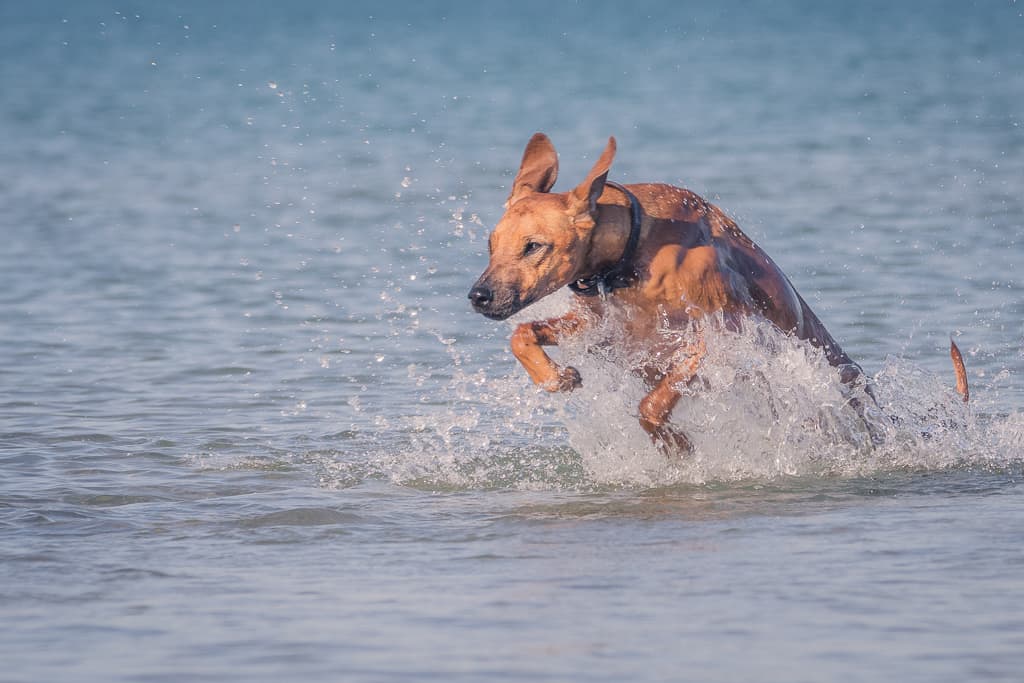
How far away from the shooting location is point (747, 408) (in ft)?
23.1

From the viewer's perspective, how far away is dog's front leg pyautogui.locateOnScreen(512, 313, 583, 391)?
6.71 meters

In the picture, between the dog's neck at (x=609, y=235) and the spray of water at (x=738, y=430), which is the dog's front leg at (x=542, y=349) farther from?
the dog's neck at (x=609, y=235)

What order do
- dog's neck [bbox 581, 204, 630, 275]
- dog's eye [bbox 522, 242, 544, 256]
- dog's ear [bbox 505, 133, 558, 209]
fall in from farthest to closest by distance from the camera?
dog's ear [bbox 505, 133, 558, 209] < dog's neck [bbox 581, 204, 630, 275] < dog's eye [bbox 522, 242, 544, 256]

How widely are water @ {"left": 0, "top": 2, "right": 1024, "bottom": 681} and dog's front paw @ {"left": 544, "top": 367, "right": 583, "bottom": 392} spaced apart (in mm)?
259

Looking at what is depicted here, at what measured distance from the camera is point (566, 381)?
670 cm

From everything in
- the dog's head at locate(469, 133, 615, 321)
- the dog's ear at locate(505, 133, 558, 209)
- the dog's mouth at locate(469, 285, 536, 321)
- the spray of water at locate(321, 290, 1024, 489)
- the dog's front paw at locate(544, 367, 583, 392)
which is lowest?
the spray of water at locate(321, 290, 1024, 489)

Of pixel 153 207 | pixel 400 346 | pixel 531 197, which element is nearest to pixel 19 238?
pixel 153 207

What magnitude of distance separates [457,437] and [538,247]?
180 cm

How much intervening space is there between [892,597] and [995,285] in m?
7.03

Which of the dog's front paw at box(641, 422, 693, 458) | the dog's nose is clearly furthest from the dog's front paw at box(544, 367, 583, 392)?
the dog's nose

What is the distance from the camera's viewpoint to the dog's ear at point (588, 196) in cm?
637

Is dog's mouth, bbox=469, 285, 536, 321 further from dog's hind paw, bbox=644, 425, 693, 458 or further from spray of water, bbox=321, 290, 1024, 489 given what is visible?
dog's hind paw, bbox=644, 425, 693, 458

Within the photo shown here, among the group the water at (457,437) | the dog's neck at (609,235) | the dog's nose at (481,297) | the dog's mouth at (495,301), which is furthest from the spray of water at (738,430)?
the dog's nose at (481,297)

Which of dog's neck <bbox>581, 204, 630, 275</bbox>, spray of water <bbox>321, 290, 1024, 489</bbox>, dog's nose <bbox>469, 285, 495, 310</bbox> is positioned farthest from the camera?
spray of water <bbox>321, 290, 1024, 489</bbox>
